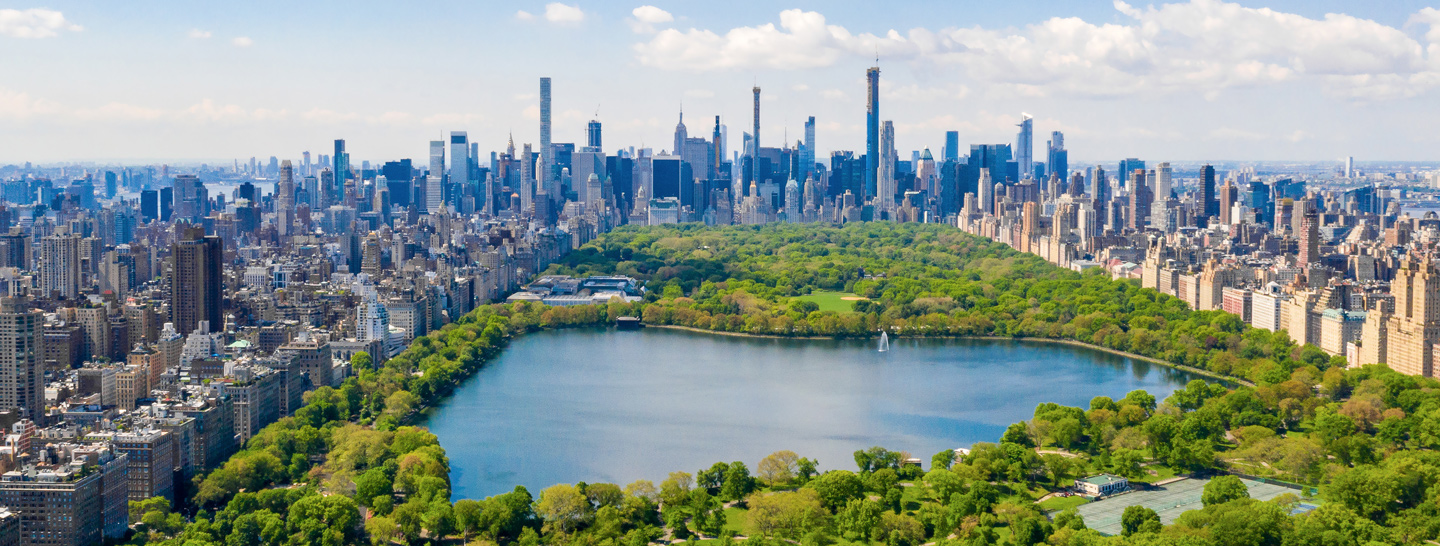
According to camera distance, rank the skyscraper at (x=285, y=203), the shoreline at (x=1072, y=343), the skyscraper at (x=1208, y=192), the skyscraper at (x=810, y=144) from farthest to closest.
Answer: the skyscraper at (x=810, y=144) → the skyscraper at (x=1208, y=192) → the skyscraper at (x=285, y=203) → the shoreline at (x=1072, y=343)

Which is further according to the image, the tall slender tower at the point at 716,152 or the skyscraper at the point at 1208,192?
the tall slender tower at the point at 716,152

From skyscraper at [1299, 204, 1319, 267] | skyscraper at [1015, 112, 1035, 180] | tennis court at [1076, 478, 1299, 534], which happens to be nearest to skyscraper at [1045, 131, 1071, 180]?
skyscraper at [1015, 112, 1035, 180]

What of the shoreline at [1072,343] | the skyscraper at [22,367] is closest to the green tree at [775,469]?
the skyscraper at [22,367]

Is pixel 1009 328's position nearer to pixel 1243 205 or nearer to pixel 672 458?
pixel 672 458

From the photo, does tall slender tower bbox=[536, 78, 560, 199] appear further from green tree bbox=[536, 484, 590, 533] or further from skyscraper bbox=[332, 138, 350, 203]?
green tree bbox=[536, 484, 590, 533]

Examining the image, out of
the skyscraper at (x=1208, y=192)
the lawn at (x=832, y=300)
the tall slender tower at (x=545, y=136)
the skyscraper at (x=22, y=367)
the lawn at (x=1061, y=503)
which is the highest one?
the tall slender tower at (x=545, y=136)

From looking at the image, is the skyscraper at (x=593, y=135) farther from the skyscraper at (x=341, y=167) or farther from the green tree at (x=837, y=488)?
the green tree at (x=837, y=488)

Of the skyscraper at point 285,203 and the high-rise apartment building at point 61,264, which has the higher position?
the skyscraper at point 285,203
